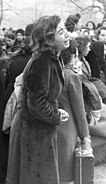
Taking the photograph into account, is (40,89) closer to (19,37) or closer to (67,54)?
(67,54)

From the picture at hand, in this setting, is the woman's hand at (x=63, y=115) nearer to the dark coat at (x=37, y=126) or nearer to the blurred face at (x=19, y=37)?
the dark coat at (x=37, y=126)

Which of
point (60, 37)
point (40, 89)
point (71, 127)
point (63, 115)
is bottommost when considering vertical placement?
point (71, 127)

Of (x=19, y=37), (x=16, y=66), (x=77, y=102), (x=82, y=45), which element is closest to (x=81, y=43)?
(x=82, y=45)

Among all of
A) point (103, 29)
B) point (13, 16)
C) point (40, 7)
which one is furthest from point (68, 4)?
point (103, 29)

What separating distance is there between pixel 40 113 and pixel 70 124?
46 cm

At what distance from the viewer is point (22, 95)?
2.91 m

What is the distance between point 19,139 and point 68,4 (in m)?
20.0

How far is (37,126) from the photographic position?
9.36 ft

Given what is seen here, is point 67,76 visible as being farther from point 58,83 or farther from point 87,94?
point 87,94

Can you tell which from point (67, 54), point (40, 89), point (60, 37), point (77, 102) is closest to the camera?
point (40, 89)

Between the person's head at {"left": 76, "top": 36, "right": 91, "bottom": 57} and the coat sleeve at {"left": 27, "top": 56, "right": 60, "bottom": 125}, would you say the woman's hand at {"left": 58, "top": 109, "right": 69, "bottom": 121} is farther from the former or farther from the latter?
the person's head at {"left": 76, "top": 36, "right": 91, "bottom": 57}

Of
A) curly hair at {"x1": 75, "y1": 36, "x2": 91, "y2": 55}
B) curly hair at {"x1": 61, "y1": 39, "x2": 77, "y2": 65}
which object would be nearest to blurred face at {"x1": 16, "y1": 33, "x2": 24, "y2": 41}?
curly hair at {"x1": 75, "y1": 36, "x2": 91, "y2": 55}

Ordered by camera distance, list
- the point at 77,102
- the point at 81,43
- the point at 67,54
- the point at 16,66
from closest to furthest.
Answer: the point at 77,102 < the point at 67,54 < the point at 16,66 < the point at 81,43

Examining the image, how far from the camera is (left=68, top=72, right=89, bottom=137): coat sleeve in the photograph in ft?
9.87
